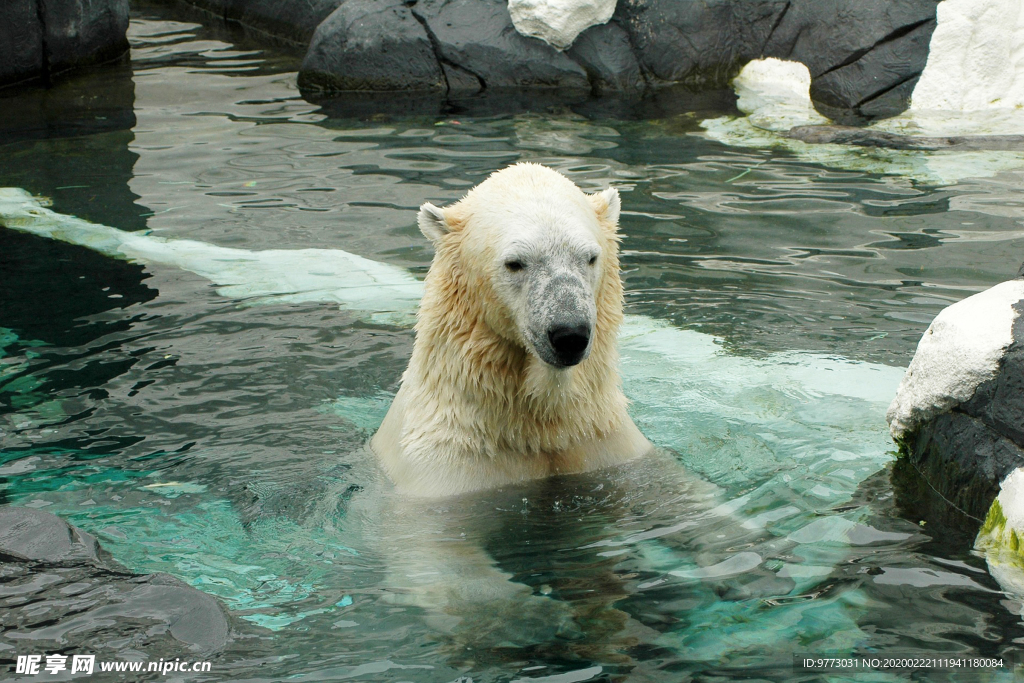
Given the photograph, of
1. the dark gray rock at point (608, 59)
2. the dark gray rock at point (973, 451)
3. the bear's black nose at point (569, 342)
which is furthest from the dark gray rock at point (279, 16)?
the dark gray rock at point (973, 451)

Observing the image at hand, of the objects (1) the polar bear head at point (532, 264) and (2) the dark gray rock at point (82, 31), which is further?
(2) the dark gray rock at point (82, 31)

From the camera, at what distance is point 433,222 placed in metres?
3.57

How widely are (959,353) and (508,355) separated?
1581 millimetres

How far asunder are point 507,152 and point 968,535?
602cm

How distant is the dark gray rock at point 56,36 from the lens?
10.4 metres

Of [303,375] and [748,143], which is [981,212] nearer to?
[748,143]

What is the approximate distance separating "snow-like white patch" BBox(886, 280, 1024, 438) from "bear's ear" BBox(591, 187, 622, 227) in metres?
1.25

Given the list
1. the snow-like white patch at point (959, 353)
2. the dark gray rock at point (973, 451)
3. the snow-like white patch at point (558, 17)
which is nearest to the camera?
the dark gray rock at point (973, 451)

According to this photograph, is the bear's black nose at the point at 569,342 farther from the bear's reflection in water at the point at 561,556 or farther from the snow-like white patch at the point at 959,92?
the snow-like white patch at the point at 959,92

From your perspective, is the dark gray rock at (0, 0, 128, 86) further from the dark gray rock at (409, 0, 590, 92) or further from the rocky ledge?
the dark gray rock at (409, 0, 590, 92)

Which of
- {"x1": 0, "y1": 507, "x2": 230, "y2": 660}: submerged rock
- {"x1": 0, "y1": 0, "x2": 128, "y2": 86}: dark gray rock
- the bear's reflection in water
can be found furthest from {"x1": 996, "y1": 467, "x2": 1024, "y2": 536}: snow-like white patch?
{"x1": 0, "y1": 0, "x2": 128, "y2": 86}: dark gray rock

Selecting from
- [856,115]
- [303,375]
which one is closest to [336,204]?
[303,375]

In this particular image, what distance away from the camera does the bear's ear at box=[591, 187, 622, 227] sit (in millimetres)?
3646

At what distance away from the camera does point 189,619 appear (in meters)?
2.84
